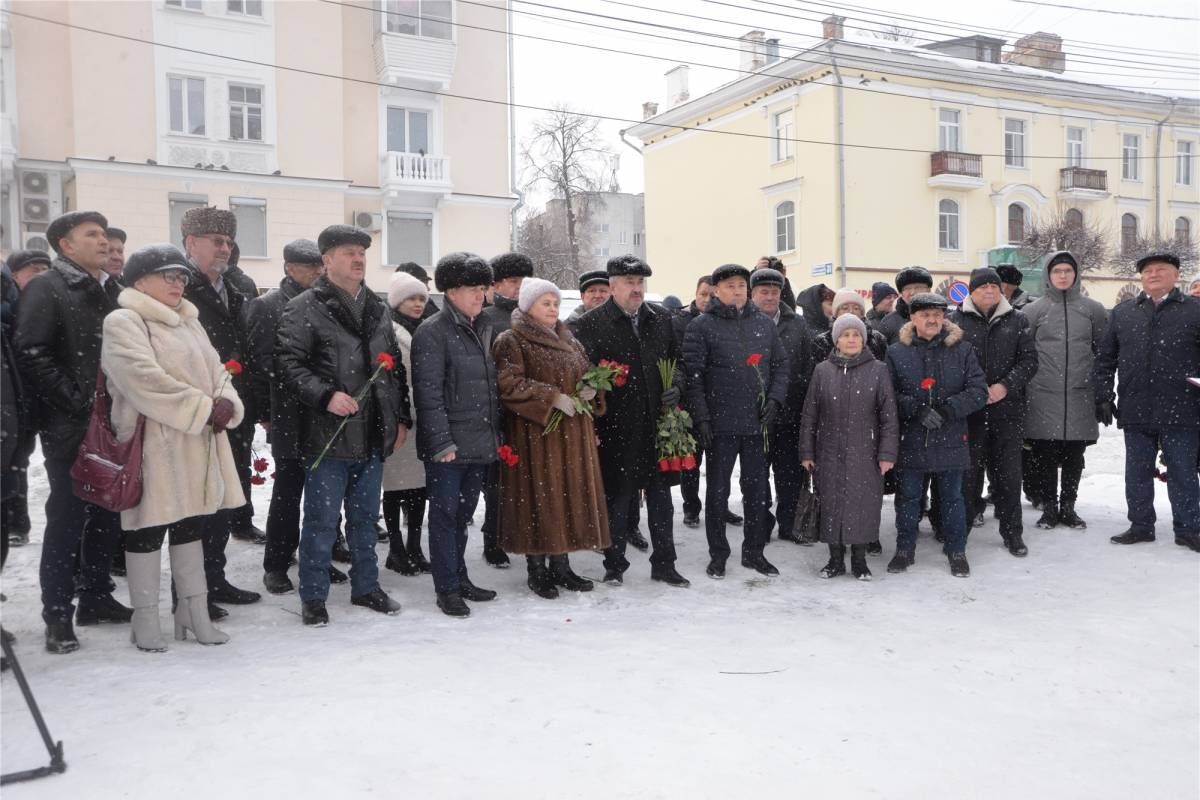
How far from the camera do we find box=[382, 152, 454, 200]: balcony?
24.7 metres

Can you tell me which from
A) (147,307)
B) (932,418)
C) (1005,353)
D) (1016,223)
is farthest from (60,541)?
(1016,223)

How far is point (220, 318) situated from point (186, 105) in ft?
65.5

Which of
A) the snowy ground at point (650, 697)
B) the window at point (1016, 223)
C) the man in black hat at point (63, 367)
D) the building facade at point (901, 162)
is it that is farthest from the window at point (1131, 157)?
the man in black hat at point (63, 367)

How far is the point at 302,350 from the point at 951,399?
13.6ft

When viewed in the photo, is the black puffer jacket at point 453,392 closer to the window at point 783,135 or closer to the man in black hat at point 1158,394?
the man in black hat at point 1158,394

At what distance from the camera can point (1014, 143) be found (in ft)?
108

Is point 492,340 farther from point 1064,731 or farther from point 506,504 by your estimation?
point 1064,731

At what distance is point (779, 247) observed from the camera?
1253 inches

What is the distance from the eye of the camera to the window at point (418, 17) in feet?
81.1

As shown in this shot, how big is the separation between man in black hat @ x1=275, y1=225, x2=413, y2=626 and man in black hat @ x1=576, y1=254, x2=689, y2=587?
4.57ft

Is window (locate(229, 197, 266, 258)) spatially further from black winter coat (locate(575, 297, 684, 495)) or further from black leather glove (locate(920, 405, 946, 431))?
black leather glove (locate(920, 405, 946, 431))

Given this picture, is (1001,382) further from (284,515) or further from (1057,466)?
(284,515)

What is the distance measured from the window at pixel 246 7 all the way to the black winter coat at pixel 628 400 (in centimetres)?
2112

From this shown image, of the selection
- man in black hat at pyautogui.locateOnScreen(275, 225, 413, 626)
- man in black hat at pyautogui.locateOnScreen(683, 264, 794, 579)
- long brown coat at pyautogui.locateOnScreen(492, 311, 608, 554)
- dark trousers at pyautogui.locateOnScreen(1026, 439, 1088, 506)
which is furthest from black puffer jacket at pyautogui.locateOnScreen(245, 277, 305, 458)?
dark trousers at pyautogui.locateOnScreen(1026, 439, 1088, 506)
